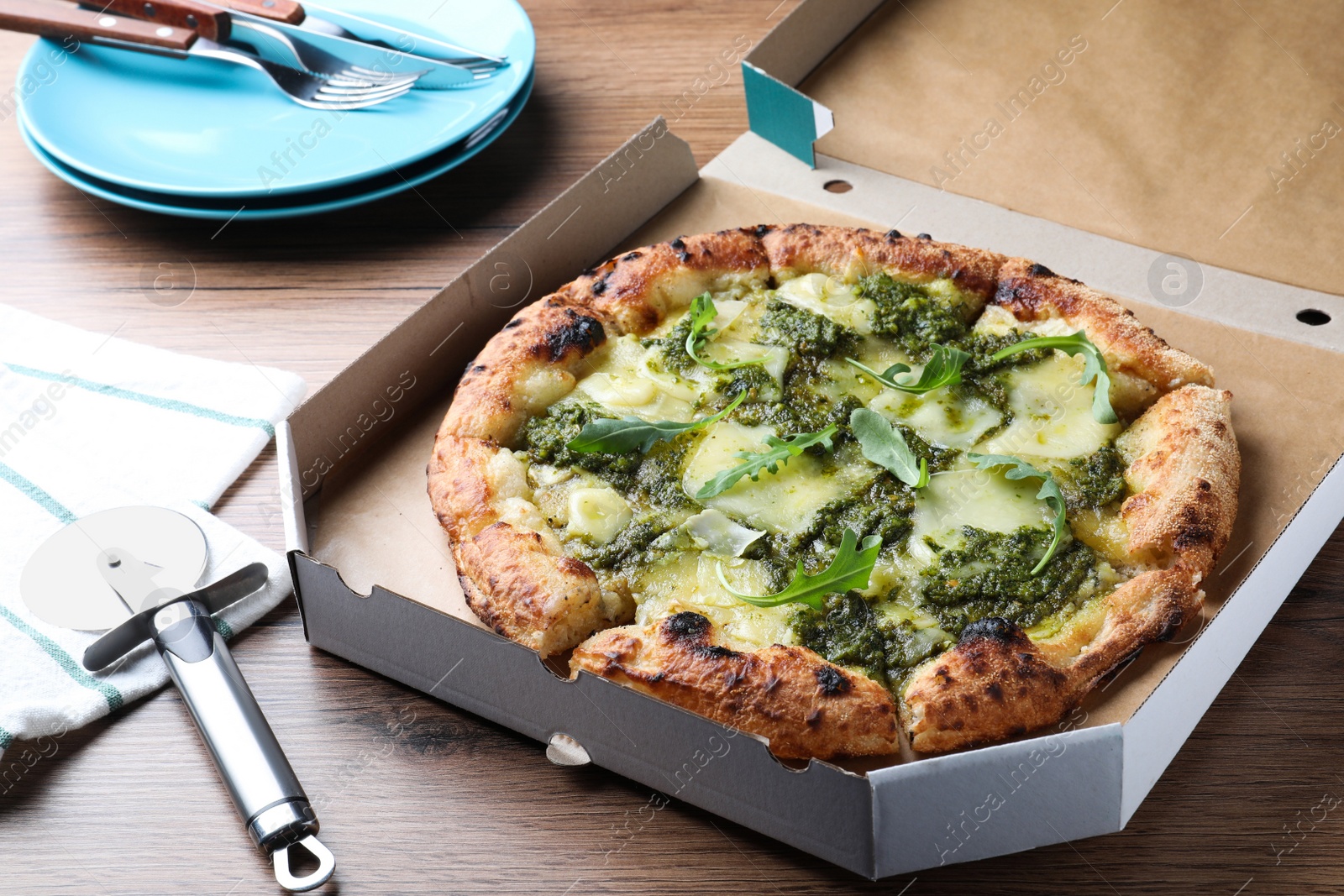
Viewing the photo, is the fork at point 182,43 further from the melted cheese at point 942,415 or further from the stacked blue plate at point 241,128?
the melted cheese at point 942,415

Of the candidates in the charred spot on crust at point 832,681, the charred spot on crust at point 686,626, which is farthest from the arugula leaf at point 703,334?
the charred spot on crust at point 832,681

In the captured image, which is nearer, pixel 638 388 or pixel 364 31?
pixel 638 388

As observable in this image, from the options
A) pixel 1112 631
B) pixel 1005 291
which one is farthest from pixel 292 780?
pixel 1005 291

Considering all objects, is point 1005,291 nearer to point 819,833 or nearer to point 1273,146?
point 1273,146

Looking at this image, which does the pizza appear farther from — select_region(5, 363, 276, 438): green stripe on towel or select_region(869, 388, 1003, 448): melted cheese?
select_region(5, 363, 276, 438): green stripe on towel

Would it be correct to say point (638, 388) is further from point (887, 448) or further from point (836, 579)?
point (836, 579)

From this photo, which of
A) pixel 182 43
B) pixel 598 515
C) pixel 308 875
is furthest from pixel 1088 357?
pixel 182 43
